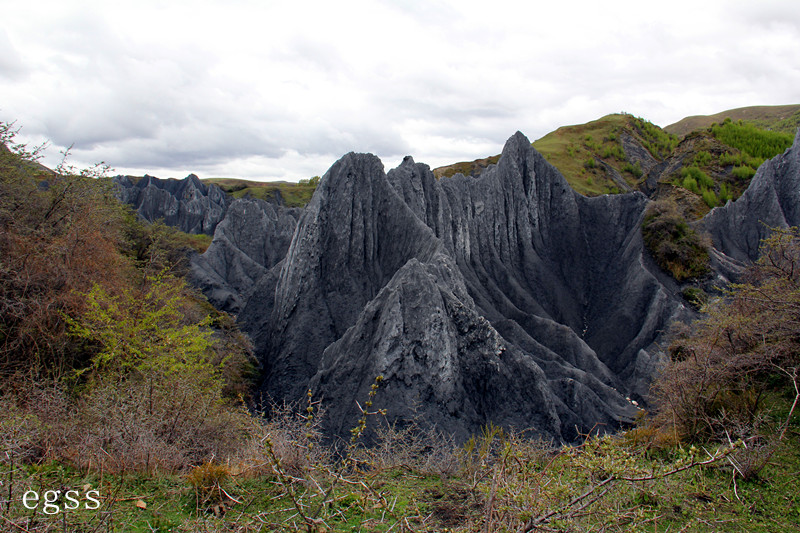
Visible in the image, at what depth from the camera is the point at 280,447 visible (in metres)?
7.44

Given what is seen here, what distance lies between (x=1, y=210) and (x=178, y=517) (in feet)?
33.8

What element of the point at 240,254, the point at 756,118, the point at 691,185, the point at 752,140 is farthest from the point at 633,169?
the point at 756,118

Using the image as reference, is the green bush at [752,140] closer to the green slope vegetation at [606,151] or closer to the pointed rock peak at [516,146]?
the green slope vegetation at [606,151]

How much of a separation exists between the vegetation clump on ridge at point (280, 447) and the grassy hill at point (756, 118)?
3616 inches

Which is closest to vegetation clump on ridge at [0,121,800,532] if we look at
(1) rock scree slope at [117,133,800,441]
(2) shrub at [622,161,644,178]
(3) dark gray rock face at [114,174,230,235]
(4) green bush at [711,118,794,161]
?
(1) rock scree slope at [117,133,800,441]

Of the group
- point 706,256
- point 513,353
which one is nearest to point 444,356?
point 513,353

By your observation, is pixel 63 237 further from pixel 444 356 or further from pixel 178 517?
pixel 444 356

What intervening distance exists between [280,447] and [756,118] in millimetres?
142916

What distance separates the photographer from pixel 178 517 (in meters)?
5.61

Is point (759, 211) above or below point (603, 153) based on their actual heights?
below

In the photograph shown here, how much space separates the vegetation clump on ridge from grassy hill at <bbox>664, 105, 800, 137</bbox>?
91.9 m

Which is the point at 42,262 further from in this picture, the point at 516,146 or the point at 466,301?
the point at 516,146

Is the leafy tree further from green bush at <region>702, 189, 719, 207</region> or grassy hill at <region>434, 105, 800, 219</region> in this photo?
green bush at <region>702, 189, 719, 207</region>

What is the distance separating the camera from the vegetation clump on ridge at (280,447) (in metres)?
4.46
